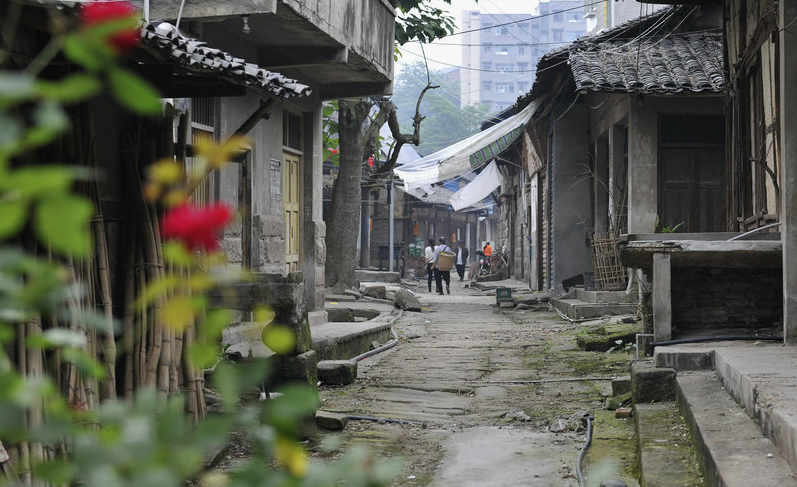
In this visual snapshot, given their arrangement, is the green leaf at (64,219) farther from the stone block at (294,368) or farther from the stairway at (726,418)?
the stone block at (294,368)

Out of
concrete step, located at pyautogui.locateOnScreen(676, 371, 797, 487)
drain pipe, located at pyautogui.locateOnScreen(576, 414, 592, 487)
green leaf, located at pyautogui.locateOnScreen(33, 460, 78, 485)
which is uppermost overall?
green leaf, located at pyautogui.locateOnScreen(33, 460, 78, 485)

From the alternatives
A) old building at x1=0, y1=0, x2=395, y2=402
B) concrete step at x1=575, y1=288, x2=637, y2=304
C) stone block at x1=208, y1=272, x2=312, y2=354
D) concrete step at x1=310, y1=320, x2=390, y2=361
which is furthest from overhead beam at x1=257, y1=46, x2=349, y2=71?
concrete step at x1=575, y1=288, x2=637, y2=304

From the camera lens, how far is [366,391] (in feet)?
27.4

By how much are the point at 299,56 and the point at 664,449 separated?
6983mm

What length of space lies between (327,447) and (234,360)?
6562 mm

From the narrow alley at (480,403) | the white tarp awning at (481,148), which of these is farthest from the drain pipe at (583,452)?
the white tarp awning at (481,148)

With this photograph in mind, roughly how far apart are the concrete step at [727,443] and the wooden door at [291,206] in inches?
267

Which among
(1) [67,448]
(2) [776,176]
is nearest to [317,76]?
(2) [776,176]

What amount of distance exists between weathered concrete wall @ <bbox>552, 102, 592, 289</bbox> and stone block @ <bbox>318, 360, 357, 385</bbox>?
9895 mm

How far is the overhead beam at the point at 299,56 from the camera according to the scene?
414 inches

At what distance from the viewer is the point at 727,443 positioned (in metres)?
4.15

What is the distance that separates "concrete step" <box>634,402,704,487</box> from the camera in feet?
14.1

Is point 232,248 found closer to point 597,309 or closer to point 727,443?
point 727,443

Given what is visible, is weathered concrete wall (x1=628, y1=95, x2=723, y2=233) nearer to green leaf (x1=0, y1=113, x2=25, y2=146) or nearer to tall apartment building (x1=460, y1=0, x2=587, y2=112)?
green leaf (x1=0, y1=113, x2=25, y2=146)
